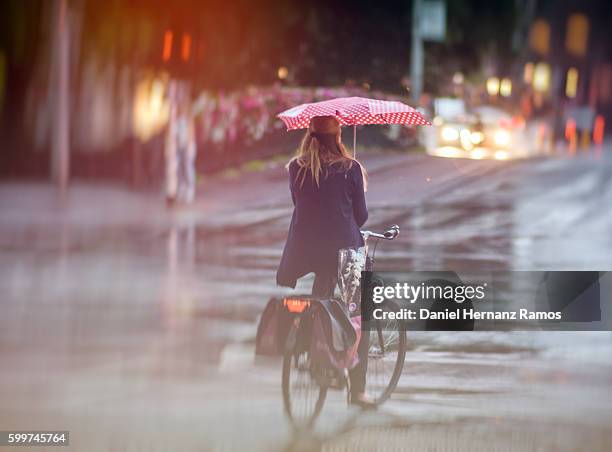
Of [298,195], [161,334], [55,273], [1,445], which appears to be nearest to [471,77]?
[298,195]

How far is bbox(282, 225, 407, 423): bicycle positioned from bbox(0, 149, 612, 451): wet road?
0.28 ft

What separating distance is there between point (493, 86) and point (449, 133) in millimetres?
594

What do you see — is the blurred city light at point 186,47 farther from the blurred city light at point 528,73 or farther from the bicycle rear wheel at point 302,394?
the bicycle rear wheel at point 302,394

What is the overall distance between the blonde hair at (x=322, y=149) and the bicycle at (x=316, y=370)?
38 cm

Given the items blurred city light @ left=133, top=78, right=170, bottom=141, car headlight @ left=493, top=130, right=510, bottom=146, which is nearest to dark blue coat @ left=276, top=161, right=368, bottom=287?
car headlight @ left=493, top=130, right=510, bottom=146

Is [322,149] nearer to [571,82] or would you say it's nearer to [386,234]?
[386,234]

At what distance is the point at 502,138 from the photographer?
739 cm

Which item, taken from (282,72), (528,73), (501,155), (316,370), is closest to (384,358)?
(316,370)

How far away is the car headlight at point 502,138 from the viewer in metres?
7.34

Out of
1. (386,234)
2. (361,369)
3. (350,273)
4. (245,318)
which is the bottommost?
(361,369)

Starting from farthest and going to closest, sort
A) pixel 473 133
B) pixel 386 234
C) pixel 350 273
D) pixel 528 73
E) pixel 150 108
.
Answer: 1. pixel 150 108
2. pixel 528 73
3. pixel 473 133
4. pixel 350 273
5. pixel 386 234

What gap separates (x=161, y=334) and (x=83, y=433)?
4.32 ft

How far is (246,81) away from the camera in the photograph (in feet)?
24.6

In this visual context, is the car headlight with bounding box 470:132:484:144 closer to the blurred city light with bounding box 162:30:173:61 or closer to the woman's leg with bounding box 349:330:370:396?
the woman's leg with bounding box 349:330:370:396
